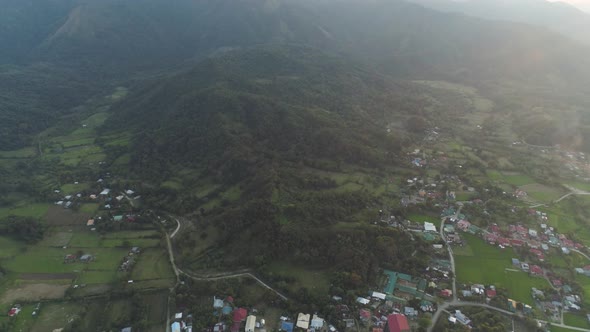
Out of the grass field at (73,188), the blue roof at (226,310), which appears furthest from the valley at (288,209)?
the grass field at (73,188)

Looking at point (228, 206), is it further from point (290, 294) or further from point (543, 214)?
point (543, 214)

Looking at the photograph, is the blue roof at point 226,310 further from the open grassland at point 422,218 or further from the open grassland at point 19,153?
the open grassland at point 19,153

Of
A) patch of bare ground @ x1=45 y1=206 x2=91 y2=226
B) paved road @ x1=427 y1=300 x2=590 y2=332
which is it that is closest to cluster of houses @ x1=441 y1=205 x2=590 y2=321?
paved road @ x1=427 y1=300 x2=590 y2=332

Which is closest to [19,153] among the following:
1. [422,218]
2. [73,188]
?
[73,188]

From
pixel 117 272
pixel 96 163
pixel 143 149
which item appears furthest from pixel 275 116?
pixel 117 272

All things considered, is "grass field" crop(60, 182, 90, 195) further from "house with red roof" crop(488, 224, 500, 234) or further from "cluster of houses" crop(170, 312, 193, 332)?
"house with red roof" crop(488, 224, 500, 234)

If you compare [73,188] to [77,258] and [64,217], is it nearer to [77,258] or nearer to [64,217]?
[64,217]
